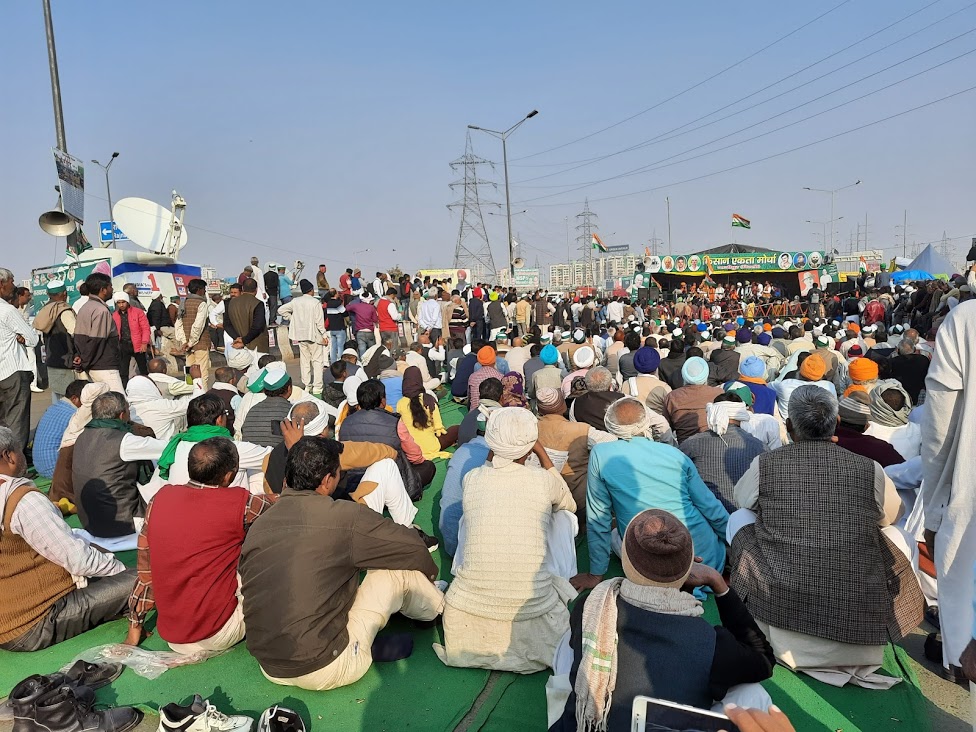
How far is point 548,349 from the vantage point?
898cm

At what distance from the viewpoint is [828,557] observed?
3.03 meters

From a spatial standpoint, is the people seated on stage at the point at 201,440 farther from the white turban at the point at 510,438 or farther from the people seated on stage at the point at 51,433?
the people seated on stage at the point at 51,433

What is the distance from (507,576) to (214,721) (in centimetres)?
142

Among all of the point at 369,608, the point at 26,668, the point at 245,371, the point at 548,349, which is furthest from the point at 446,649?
the point at 245,371

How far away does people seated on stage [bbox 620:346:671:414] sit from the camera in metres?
6.23

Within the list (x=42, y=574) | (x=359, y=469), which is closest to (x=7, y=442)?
(x=42, y=574)

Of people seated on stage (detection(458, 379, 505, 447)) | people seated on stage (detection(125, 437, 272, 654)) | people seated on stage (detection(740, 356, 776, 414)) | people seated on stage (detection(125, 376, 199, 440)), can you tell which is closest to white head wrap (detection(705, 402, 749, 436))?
people seated on stage (detection(740, 356, 776, 414))

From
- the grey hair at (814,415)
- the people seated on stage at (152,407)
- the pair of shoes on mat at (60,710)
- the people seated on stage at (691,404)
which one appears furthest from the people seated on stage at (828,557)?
the people seated on stage at (152,407)

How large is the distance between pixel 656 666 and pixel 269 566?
1.76 metres

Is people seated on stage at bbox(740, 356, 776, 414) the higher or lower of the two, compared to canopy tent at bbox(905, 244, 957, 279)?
lower

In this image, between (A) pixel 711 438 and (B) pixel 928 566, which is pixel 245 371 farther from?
(B) pixel 928 566

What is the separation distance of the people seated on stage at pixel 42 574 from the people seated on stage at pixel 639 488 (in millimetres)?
2861

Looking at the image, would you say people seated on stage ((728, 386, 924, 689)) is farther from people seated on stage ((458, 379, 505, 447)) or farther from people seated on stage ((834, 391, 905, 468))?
people seated on stage ((458, 379, 505, 447))

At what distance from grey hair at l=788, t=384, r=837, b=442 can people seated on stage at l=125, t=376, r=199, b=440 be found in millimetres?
5075
